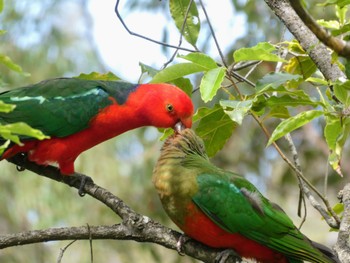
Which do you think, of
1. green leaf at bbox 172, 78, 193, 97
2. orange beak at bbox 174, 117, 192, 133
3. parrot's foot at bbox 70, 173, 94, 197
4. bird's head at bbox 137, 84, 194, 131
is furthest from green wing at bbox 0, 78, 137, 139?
green leaf at bbox 172, 78, 193, 97

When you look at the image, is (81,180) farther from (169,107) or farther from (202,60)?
(202,60)

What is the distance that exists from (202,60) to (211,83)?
0.10m

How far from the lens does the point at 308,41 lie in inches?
109

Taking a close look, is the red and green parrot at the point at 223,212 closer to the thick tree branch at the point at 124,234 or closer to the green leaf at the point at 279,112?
the thick tree branch at the point at 124,234

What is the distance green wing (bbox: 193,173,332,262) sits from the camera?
292 cm

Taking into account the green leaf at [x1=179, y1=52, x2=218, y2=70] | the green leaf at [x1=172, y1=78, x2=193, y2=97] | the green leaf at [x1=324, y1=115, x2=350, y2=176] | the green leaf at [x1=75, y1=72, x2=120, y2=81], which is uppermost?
the green leaf at [x1=75, y1=72, x2=120, y2=81]

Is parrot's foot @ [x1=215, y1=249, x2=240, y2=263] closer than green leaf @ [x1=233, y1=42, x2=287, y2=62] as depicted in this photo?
No

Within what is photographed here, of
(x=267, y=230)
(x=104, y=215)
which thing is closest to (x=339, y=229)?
(x=267, y=230)

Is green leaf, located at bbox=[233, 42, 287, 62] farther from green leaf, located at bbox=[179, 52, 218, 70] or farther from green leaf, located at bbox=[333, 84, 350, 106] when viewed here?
green leaf, located at bbox=[333, 84, 350, 106]

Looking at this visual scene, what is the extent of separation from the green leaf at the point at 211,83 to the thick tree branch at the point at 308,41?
19.8 inches

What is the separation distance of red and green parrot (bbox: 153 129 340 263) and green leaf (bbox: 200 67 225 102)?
667 mm

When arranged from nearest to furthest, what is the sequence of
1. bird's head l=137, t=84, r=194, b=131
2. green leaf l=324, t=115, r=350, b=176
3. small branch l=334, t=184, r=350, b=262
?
green leaf l=324, t=115, r=350, b=176 < small branch l=334, t=184, r=350, b=262 < bird's head l=137, t=84, r=194, b=131

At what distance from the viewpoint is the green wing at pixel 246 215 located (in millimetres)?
2918

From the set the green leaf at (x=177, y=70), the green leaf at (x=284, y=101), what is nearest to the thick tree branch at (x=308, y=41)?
the green leaf at (x=284, y=101)
